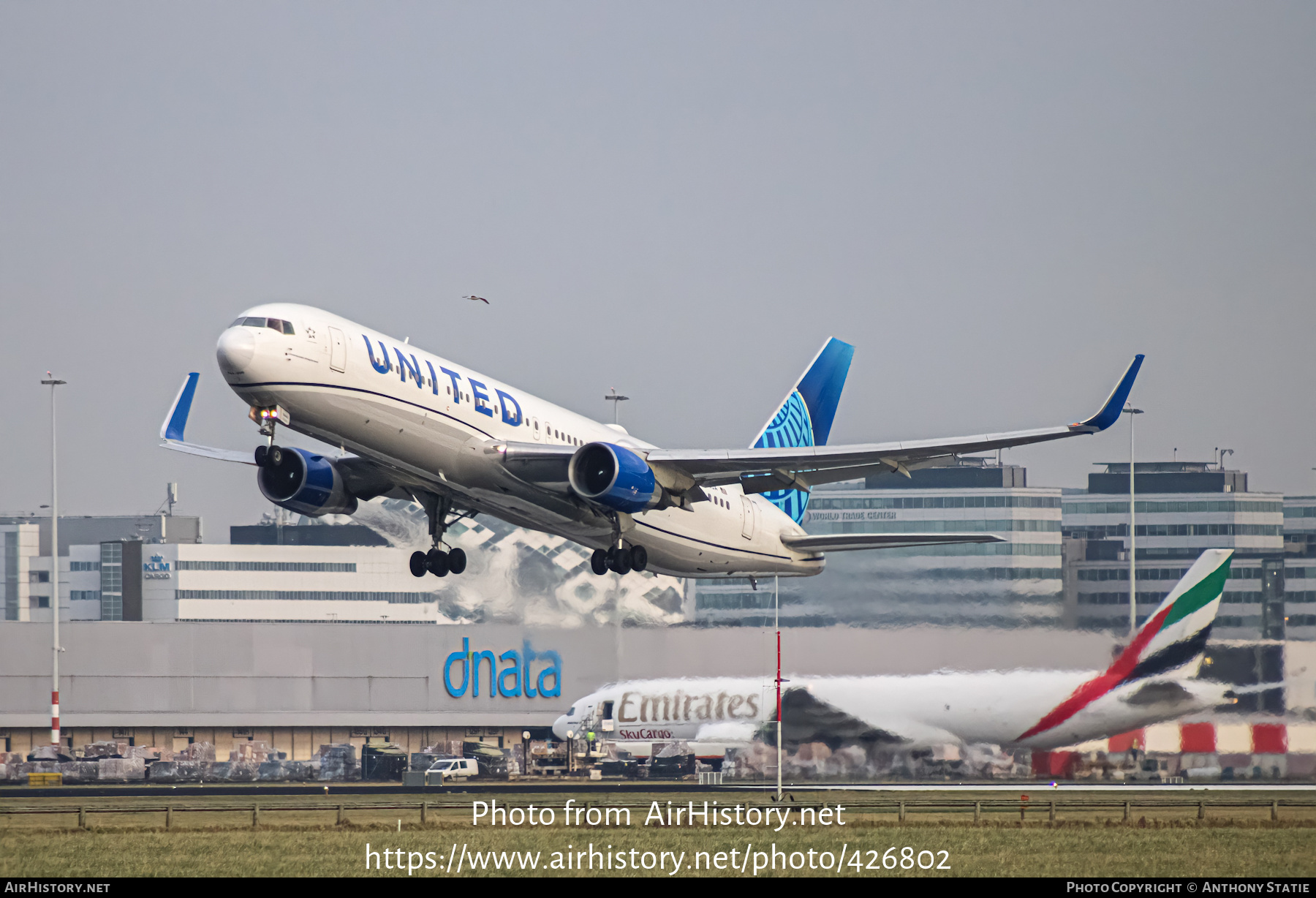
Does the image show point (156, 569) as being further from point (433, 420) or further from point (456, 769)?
point (433, 420)

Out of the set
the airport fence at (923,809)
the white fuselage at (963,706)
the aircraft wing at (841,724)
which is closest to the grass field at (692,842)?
the airport fence at (923,809)

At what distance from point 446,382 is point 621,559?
737 cm

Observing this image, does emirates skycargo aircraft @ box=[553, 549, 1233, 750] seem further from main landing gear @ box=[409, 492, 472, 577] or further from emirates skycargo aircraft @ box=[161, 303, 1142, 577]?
main landing gear @ box=[409, 492, 472, 577]

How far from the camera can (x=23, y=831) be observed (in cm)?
4153

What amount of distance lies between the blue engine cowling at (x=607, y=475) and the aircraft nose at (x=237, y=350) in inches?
315

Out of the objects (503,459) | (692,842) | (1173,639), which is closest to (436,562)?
(503,459)

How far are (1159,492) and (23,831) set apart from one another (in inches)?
4451

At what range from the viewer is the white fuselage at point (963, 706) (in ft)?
175

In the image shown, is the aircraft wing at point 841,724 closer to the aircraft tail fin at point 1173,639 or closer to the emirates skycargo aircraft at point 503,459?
the aircraft tail fin at point 1173,639

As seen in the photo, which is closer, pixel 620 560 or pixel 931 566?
pixel 620 560

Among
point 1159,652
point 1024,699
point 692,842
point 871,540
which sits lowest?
point 692,842

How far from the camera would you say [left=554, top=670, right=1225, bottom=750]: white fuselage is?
53.3 metres

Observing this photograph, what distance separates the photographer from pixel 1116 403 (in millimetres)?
34438

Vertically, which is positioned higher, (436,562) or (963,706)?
(436,562)
